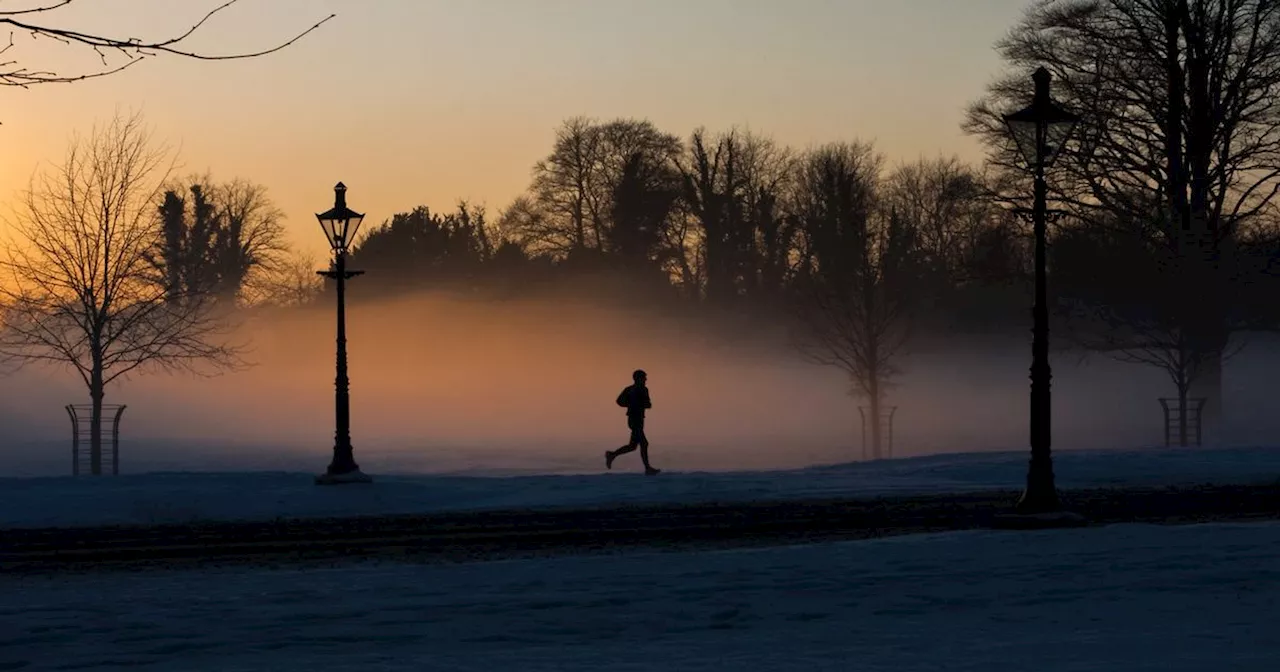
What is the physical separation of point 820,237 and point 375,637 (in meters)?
49.9

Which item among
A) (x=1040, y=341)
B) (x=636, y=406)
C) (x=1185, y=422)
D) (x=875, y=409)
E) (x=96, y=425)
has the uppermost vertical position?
(x=1040, y=341)

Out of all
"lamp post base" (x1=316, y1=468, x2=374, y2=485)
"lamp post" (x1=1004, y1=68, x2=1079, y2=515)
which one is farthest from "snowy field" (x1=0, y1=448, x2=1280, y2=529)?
"lamp post" (x1=1004, y1=68, x2=1079, y2=515)

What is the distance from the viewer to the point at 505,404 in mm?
70688

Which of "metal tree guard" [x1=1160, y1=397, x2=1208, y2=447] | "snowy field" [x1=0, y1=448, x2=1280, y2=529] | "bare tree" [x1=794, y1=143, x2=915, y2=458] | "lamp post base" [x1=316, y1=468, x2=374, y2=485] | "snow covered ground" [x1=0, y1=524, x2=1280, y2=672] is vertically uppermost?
"bare tree" [x1=794, y1=143, x2=915, y2=458]

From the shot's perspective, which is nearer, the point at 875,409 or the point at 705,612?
the point at 705,612

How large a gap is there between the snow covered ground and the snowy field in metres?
6.66

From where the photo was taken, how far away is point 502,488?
21.8 m

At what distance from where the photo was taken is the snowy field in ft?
64.3

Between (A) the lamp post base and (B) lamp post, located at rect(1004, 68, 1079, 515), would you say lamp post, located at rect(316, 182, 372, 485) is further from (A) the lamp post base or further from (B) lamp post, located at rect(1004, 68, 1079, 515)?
(B) lamp post, located at rect(1004, 68, 1079, 515)

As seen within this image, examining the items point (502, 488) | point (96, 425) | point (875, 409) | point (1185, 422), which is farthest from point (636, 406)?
point (875, 409)

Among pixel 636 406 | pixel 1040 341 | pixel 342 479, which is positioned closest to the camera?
pixel 1040 341

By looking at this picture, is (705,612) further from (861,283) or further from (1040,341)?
(861,283)

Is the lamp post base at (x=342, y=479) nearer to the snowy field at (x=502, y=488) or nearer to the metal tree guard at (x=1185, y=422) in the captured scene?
the snowy field at (x=502, y=488)

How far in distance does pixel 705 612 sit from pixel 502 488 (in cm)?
1141
